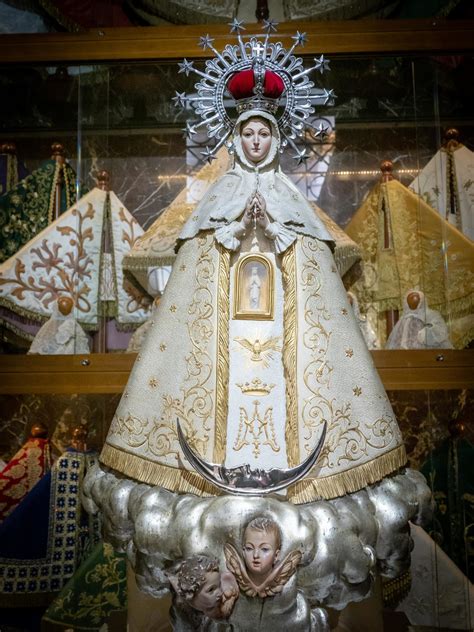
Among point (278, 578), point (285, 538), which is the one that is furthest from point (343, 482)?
point (278, 578)

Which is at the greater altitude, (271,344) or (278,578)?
(271,344)

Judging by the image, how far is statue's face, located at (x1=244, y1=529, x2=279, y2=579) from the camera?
2.48 m

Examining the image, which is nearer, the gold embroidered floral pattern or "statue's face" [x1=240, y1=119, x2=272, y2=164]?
"statue's face" [x1=240, y1=119, x2=272, y2=164]

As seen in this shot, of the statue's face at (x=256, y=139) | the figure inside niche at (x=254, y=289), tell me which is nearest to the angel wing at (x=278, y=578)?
the figure inside niche at (x=254, y=289)

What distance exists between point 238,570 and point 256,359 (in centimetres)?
75

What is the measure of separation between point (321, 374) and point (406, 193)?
172 cm

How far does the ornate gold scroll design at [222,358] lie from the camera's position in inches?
109

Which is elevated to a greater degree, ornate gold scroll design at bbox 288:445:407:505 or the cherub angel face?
ornate gold scroll design at bbox 288:445:407:505

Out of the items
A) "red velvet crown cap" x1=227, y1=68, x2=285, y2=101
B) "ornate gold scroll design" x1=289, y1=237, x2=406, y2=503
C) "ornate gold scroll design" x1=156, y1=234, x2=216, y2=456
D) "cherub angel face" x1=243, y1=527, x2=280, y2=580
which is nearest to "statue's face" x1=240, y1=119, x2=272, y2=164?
"red velvet crown cap" x1=227, y1=68, x2=285, y2=101

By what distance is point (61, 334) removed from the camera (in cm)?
397

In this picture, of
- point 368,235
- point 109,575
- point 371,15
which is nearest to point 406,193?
point 368,235

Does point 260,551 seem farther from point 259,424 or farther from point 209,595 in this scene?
point 259,424

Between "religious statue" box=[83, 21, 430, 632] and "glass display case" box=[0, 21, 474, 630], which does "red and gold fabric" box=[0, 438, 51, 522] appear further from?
"religious statue" box=[83, 21, 430, 632]

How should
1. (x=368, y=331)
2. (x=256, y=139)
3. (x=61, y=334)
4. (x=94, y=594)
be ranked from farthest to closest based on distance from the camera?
(x=368, y=331), (x=61, y=334), (x=94, y=594), (x=256, y=139)
